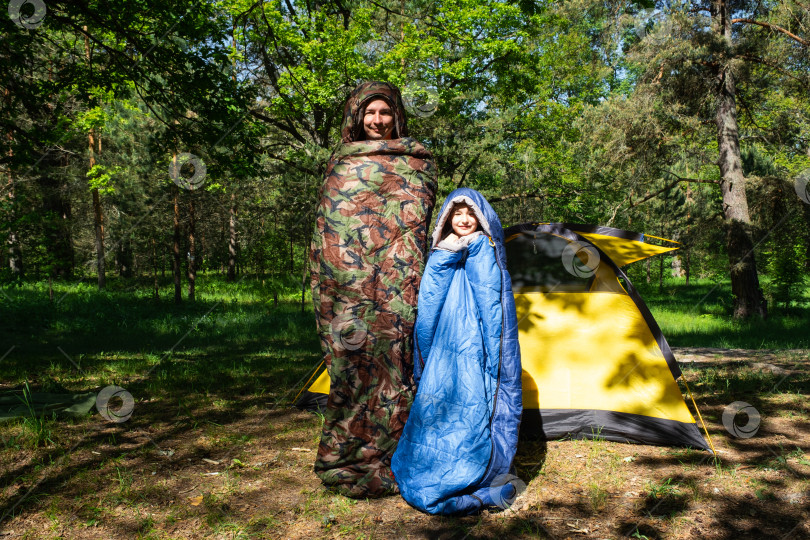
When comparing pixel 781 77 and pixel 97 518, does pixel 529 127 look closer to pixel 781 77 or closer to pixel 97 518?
pixel 781 77

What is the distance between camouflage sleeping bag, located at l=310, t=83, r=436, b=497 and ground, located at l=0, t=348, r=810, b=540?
32 centimetres

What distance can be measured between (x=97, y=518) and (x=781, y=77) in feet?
42.9

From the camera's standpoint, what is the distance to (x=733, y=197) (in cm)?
982

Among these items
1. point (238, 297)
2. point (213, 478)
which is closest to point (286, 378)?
point (213, 478)

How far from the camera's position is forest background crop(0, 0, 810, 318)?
5.44m

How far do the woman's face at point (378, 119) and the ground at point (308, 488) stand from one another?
224 centimetres

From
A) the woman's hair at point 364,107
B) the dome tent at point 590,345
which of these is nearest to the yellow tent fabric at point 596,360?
the dome tent at point 590,345

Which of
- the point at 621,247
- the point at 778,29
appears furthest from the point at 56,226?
the point at 778,29

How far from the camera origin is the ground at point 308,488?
8.50ft

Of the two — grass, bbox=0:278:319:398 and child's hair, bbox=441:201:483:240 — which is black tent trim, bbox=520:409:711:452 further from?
grass, bbox=0:278:319:398

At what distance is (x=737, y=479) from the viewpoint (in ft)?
10.3

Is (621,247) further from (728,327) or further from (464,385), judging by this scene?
(728,327)

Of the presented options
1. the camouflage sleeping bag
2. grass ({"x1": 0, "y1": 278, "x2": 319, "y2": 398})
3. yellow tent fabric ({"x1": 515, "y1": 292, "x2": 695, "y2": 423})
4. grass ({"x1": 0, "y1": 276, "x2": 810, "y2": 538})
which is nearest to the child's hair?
the camouflage sleeping bag

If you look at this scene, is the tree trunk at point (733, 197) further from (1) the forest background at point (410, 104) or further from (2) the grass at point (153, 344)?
(2) the grass at point (153, 344)
